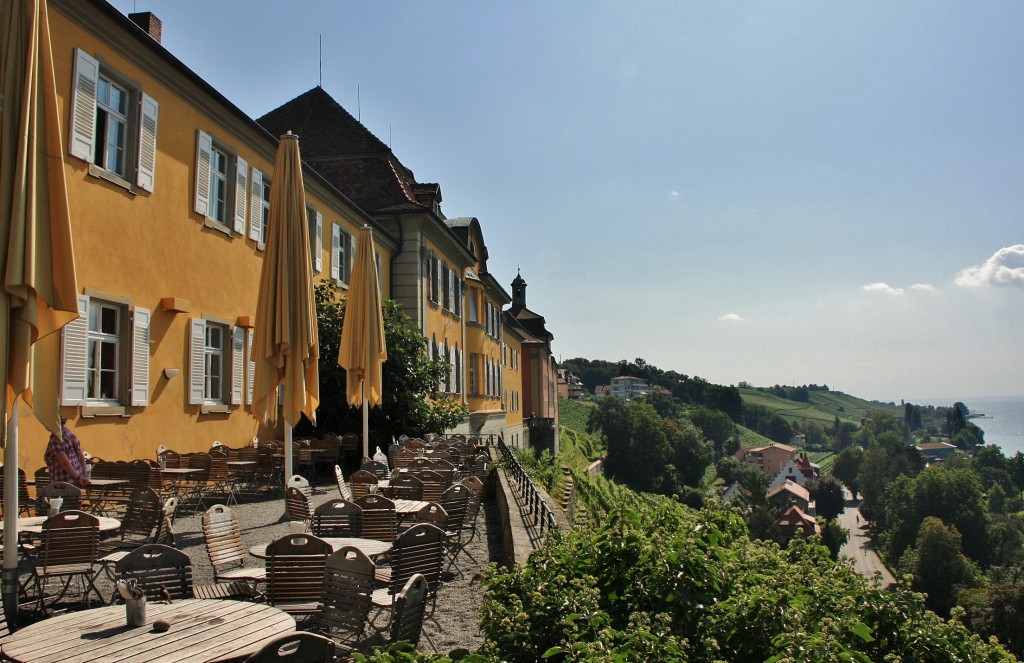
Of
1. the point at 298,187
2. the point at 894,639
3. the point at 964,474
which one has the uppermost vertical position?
the point at 298,187

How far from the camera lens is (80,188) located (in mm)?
10938

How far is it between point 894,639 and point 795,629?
566 mm

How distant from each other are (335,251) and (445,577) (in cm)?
1420

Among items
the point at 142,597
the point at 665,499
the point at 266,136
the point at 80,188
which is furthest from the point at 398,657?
the point at 266,136

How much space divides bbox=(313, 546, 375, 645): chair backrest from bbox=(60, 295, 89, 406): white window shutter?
7.19 m

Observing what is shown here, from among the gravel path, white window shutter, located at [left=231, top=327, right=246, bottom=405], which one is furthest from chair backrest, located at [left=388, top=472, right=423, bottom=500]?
white window shutter, located at [left=231, top=327, right=246, bottom=405]

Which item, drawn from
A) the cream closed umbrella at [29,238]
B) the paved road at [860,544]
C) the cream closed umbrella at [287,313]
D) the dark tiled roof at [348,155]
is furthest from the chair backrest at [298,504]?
the paved road at [860,544]

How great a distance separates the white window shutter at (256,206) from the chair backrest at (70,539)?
36.4 feet

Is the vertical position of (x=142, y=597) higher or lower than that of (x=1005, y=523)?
higher

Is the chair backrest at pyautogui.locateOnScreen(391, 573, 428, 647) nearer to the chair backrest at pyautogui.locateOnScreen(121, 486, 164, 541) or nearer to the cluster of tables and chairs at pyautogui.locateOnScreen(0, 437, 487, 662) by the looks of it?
the cluster of tables and chairs at pyautogui.locateOnScreen(0, 437, 487, 662)

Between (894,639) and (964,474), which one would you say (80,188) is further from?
(964,474)

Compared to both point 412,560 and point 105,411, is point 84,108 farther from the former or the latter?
point 412,560

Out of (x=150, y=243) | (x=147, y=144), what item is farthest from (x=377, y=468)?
(x=147, y=144)

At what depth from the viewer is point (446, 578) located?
7891 mm
